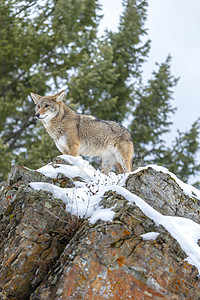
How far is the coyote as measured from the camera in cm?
959

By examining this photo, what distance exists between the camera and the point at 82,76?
1988 cm

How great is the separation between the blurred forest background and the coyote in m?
→ 7.85

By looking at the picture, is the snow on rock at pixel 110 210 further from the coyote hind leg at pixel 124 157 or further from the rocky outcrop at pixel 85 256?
the coyote hind leg at pixel 124 157

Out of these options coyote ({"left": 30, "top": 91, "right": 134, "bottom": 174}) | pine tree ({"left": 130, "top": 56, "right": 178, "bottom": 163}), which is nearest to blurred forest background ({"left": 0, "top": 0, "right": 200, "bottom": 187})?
pine tree ({"left": 130, "top": 56, "right": 178, "bottom": 163})

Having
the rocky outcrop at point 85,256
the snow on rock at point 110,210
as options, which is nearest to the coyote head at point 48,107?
the snow on rock at point 110,210

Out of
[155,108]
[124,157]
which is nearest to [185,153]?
[155,108]

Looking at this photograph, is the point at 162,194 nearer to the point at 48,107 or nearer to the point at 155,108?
the point at 48,107

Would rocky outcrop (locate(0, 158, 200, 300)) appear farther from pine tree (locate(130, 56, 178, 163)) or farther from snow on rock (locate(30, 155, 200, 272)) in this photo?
pine tree (locate(130, 56, 178, 163))

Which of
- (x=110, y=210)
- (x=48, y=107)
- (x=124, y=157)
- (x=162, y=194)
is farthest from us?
(x=124, y=157)

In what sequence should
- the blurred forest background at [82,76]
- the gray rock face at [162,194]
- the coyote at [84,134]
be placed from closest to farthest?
the gray rock face at [162,194], the coyote at [84,134], the blurred forest background at [82,76]

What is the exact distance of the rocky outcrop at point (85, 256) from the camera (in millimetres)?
4473

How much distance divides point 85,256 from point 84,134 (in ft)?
18.3

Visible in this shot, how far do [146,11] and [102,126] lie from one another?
1762cm

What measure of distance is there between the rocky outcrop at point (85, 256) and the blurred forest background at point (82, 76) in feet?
41.0
